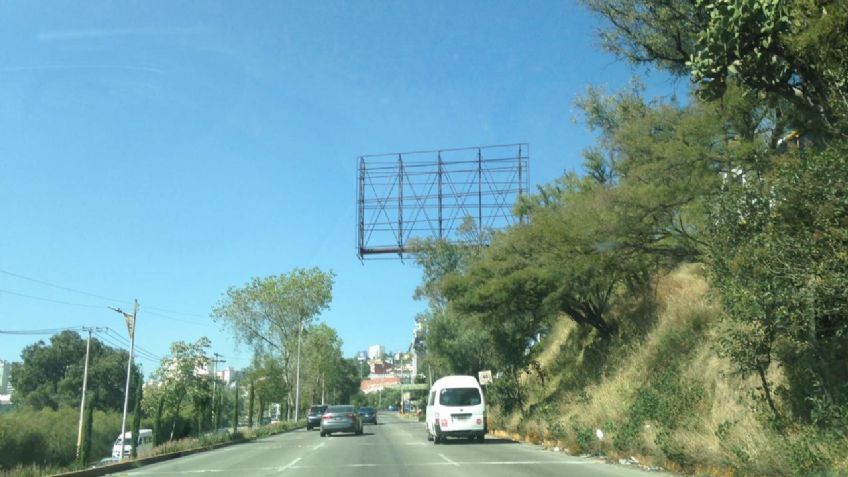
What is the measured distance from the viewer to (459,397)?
27.3 m

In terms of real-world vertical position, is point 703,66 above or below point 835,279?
above

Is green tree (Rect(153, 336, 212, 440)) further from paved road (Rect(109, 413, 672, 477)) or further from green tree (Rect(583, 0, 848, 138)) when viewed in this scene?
green tree (Rect(583, 0, 848, 138))

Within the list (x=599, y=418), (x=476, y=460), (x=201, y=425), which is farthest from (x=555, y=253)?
(x=201, y=425)

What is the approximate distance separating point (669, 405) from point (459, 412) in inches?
417

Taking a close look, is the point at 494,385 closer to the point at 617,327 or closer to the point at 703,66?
the point at 617,327

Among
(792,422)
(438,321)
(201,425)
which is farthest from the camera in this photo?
(438,321)

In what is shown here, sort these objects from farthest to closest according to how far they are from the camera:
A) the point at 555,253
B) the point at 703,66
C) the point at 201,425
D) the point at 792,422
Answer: the point at 201,425
the point at 555,253
the point at 703,66
the point at 792,422

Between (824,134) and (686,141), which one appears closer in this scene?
(824,134)

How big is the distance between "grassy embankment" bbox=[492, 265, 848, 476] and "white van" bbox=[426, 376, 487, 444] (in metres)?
2.46

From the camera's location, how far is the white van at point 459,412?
27031 millimetres

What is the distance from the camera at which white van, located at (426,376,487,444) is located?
1064 inches

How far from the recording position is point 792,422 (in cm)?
1322

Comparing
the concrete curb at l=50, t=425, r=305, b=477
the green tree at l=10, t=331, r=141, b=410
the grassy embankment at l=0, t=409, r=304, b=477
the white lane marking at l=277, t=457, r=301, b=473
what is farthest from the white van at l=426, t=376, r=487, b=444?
the green tree at l=10, t=331, r=141, b=410

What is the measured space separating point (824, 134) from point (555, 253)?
11.9 meters
